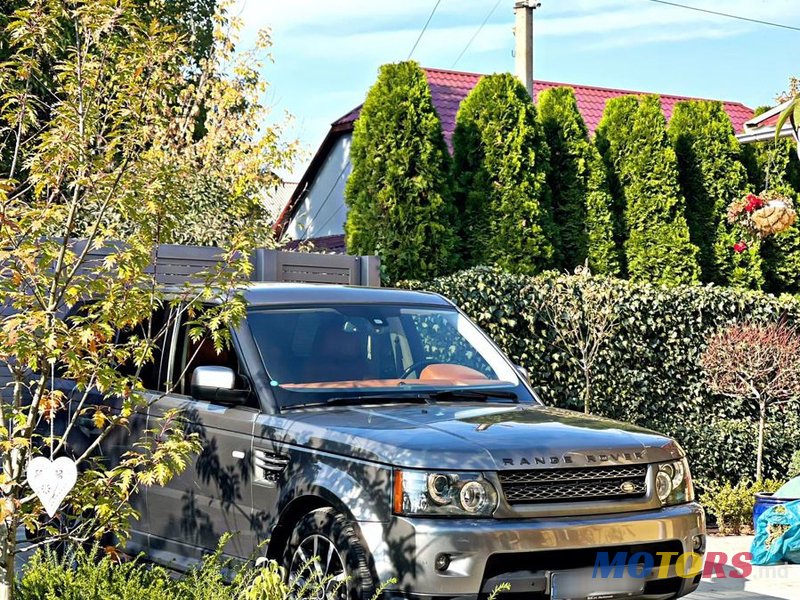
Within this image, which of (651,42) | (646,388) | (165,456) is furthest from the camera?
(651,42)

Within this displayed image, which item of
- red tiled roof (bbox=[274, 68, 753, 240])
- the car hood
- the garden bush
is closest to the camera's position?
the garden bush

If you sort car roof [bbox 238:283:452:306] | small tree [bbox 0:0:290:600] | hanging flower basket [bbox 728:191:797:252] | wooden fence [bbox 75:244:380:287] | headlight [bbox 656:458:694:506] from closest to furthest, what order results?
small tree [bbox 0:0:290:600], headlight [bbox 656:458:694:506], car roof [bbox 238:283:452:306], wooden fence [bbox 75:244:380:287], hanging flower basket [bbox 728:191:797:252]

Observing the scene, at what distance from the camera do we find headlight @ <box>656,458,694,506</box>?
5.72 m

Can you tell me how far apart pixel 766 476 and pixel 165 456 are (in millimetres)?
10053

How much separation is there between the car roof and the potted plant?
6252 millimetres

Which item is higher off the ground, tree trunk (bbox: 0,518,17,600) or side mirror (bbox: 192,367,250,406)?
side mirror (bbox: 192,367,250,406)

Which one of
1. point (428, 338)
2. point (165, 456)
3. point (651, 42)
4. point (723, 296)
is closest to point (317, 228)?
point (651, 42)

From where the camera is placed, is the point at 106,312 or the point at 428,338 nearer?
the point at 106,312

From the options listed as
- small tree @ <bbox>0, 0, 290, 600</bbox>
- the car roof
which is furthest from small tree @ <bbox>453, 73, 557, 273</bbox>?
small tree @ <bbox>0, 0, 290, 600</bbox>

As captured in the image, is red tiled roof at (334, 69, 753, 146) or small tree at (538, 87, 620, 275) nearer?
small tree at (538, 87, 620, 275)

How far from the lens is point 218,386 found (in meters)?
6.09

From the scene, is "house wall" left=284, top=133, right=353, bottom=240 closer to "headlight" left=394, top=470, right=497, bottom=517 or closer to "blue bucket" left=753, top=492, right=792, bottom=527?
"blue bucket" left=753, top=492, right=792, bottom=527

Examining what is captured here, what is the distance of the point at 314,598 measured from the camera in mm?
5148

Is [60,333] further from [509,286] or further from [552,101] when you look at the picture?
[552,101]
